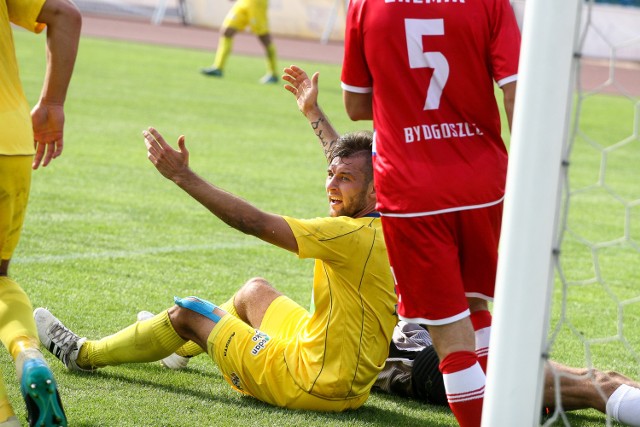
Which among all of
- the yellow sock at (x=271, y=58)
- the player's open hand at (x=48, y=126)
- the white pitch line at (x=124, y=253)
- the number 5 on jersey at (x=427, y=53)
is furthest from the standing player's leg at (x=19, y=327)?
the yellow sock at (x=271, y=58)

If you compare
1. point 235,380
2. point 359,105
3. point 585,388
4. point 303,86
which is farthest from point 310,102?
point 585,388

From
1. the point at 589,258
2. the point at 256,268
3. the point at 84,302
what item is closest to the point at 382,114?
the point at 84,302

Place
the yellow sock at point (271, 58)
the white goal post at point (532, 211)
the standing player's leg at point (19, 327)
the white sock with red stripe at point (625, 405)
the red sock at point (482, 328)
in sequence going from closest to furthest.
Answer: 1. the white goal post at point (532, 211)
2. the standing player's leg at point (19, 327)
3. the red sock at point (482, 328)
4. the white sock with red stripe at point (625, 405)
5. the yellow sock at point (271, 58)

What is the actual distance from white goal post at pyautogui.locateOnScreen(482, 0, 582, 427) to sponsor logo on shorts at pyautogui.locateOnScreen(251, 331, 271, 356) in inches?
56.8

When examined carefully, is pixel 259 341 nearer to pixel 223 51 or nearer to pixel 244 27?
pixel 223 51

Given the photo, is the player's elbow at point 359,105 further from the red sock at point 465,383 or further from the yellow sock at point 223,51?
the yellow sock at point 223,51

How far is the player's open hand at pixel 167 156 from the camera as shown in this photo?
3.54 metres

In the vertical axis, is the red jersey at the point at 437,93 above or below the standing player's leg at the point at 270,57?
above

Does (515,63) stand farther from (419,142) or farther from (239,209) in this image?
(239,209)

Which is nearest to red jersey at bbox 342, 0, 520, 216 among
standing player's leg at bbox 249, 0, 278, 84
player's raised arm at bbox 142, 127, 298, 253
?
player's raised arm at bbox 142, 127, 298, 253

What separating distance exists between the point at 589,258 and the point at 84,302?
3.67 metres

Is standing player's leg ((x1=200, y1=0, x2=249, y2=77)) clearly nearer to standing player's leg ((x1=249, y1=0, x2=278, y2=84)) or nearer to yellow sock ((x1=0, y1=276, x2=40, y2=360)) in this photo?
standing player's leg ((x1=249, y1=0, x2=278, y2=84))

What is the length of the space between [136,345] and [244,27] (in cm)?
1431

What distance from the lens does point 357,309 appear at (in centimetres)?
400
